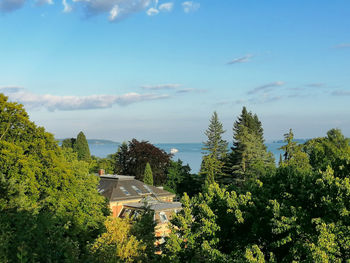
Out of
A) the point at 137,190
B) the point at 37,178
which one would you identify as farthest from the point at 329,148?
the point at 37,178

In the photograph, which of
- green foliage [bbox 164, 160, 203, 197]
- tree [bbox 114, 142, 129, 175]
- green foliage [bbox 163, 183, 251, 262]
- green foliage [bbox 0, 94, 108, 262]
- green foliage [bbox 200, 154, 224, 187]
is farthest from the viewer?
tree [bbox 114, 142, 129, 175]

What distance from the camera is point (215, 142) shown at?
214 feet

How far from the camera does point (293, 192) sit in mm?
18484

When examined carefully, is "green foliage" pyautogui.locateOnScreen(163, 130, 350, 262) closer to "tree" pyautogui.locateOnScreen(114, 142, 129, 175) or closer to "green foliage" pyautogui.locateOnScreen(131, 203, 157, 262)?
"green foliage" pyautogui.locateOnScreen(131, 203, 157, 262)

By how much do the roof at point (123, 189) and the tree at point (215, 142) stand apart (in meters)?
16.6

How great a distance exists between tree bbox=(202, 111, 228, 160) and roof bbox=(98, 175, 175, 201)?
16.6m

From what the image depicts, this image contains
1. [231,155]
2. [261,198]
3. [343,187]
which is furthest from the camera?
[231,155]

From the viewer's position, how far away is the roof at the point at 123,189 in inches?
1747

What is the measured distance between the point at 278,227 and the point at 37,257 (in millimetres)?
11975

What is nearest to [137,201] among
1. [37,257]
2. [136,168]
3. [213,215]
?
[136,168]

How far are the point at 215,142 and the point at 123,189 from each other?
Answer: 25345mm

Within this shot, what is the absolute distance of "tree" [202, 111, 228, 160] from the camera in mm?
64394

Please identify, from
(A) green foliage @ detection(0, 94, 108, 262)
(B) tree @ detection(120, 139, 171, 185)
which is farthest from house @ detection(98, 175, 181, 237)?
(B) tree @ detection(120, 139, 171, 185)

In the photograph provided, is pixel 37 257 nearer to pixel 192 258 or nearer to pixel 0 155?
pixel 192 258
